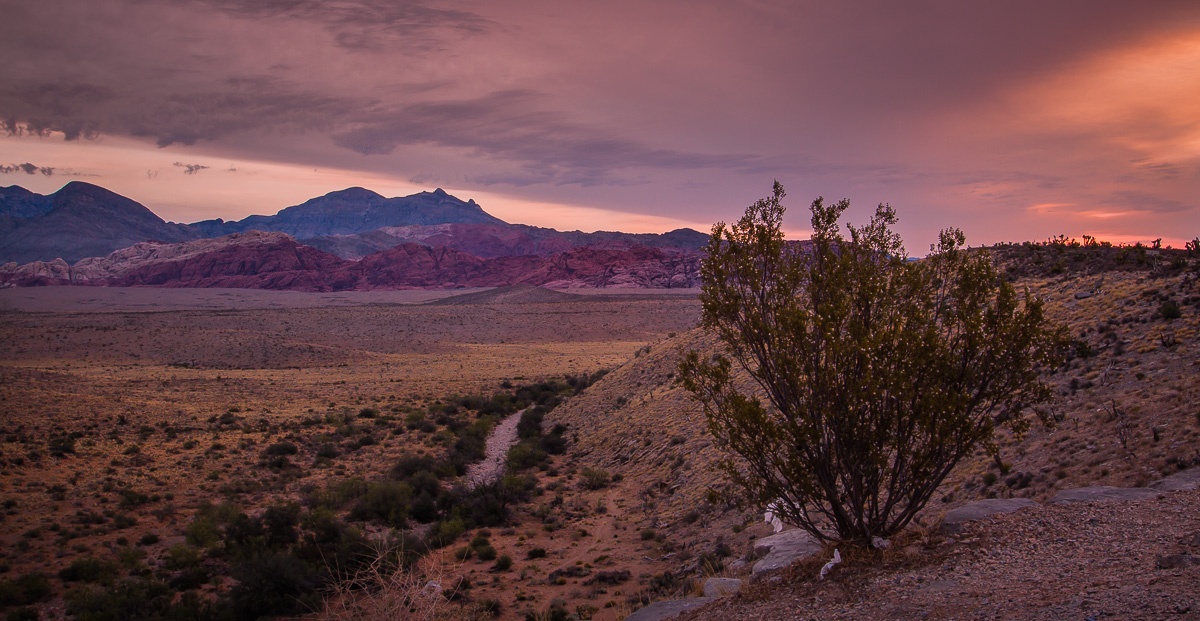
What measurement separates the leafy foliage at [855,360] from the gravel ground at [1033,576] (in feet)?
2.51

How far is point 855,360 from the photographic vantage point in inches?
305

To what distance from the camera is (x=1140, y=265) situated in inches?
691

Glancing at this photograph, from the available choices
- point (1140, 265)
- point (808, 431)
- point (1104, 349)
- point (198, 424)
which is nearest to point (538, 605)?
point (808, 431)

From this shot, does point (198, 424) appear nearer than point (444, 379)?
Yes

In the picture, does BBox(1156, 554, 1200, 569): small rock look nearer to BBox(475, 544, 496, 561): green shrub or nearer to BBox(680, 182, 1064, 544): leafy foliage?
BBox(680, 182, 1064, 544): leafy foliage

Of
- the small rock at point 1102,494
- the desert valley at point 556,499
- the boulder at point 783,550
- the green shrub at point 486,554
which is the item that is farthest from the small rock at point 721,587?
the green shrub at point 486,554

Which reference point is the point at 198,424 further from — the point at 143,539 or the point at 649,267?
the point at 649,267

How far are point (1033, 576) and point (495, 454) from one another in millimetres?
20352

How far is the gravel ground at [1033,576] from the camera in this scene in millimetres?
5980

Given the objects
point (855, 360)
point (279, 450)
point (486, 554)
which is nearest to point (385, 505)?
point (486, 554)

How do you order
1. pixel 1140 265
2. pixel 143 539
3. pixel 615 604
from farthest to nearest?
pixel 1140 265 → pixel 143 539 → pixel 615 604

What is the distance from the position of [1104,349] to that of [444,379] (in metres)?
37.3

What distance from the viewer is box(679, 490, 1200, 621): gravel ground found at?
598cm

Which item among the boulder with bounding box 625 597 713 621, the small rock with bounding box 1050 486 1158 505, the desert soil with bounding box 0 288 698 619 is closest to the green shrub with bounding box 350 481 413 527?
the desert soil with bounding box 0 288 698 619
